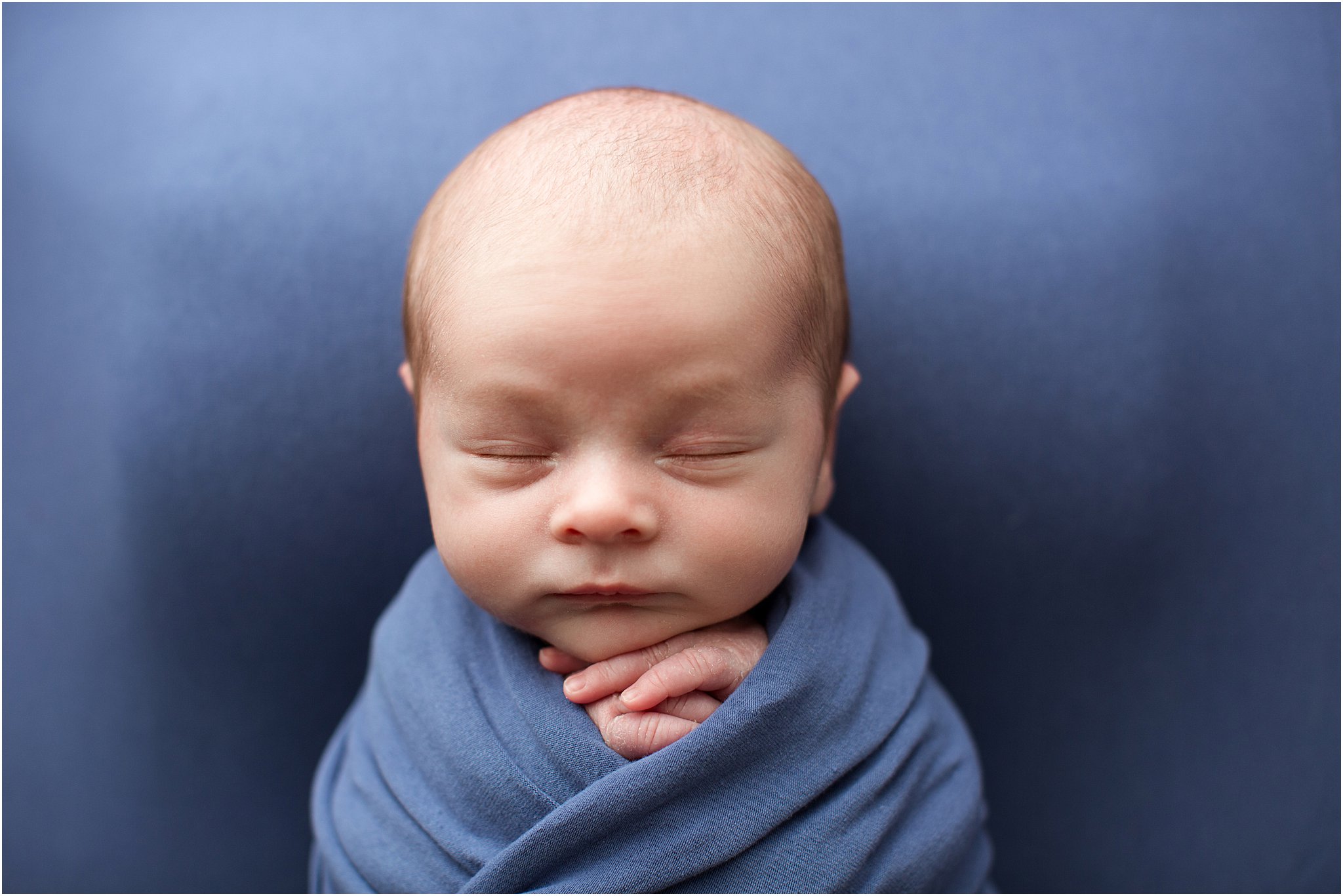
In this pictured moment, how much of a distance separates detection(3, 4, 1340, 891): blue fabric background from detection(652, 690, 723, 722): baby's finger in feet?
1.43

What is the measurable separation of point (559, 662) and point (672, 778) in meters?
0.17

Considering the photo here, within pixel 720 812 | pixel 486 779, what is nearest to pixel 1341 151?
pixel 720 812

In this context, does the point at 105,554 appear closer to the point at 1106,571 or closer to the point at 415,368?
the point at 415,368

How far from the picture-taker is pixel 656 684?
0.78m

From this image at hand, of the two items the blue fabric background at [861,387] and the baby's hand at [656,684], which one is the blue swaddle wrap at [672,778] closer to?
the baby's hand at [656,684]

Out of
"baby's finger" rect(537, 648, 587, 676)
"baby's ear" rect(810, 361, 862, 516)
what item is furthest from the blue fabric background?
"baby's finger" rect(537, 648, 587, 676)

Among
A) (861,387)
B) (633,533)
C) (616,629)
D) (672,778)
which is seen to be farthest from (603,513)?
(861,387)

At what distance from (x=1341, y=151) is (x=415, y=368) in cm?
127

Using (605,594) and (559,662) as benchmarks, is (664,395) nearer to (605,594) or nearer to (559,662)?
(605,594)

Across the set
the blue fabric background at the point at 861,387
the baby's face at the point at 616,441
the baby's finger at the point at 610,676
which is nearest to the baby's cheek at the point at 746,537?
the baby's face at the point at 616,441

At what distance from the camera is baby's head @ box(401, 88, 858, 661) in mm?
712

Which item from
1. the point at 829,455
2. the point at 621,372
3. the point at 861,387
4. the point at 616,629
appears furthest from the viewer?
the point at 861,387

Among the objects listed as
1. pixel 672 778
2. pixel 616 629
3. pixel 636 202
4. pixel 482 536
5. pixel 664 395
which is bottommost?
pixel 672 778

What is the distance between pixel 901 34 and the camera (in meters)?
1.15
